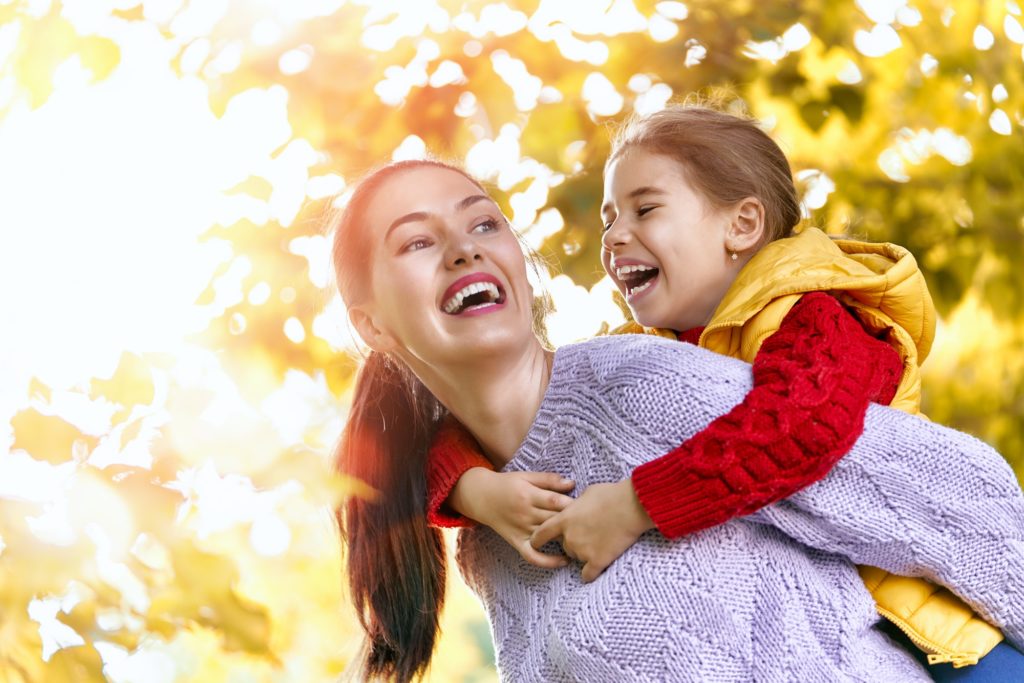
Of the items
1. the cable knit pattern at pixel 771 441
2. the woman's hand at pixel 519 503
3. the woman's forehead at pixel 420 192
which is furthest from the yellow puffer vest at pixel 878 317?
the woman's forehead at pixel 420 192

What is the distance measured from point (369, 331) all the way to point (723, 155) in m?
0.66

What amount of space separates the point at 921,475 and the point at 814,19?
159 cm

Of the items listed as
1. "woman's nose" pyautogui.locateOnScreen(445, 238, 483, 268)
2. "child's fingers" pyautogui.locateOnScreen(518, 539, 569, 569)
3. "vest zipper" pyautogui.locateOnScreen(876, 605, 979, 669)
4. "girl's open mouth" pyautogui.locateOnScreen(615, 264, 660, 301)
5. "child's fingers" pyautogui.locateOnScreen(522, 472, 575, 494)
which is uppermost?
"woman's nose" pyautogui.locateOnScreen(445, 238, 483, 268)

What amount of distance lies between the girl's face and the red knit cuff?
0.51m

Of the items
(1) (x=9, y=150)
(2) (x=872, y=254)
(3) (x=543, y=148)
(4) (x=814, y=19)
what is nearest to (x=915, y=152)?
(4) (x=814, y=19)

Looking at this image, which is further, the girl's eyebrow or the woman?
the girl's eyebrow

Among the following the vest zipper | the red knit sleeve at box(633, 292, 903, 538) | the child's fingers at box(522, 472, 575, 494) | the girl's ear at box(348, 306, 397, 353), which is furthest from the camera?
the girl's ear at box(348, 306, 397, 353)

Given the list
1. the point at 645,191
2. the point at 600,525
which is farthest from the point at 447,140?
the point at 600,525

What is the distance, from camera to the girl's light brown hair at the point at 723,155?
76.3 inches

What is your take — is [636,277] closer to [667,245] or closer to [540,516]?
[667,245]

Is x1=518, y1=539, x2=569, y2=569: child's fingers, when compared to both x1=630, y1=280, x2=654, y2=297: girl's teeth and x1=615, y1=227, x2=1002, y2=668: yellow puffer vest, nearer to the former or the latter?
x1=615, y1=227, x2=1002, y2=668: yellow puffer vest

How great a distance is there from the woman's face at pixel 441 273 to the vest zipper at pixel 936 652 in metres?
0.64

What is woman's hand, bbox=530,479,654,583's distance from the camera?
1.48 meters

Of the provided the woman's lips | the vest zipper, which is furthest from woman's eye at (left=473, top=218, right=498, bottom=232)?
the vest zipper
